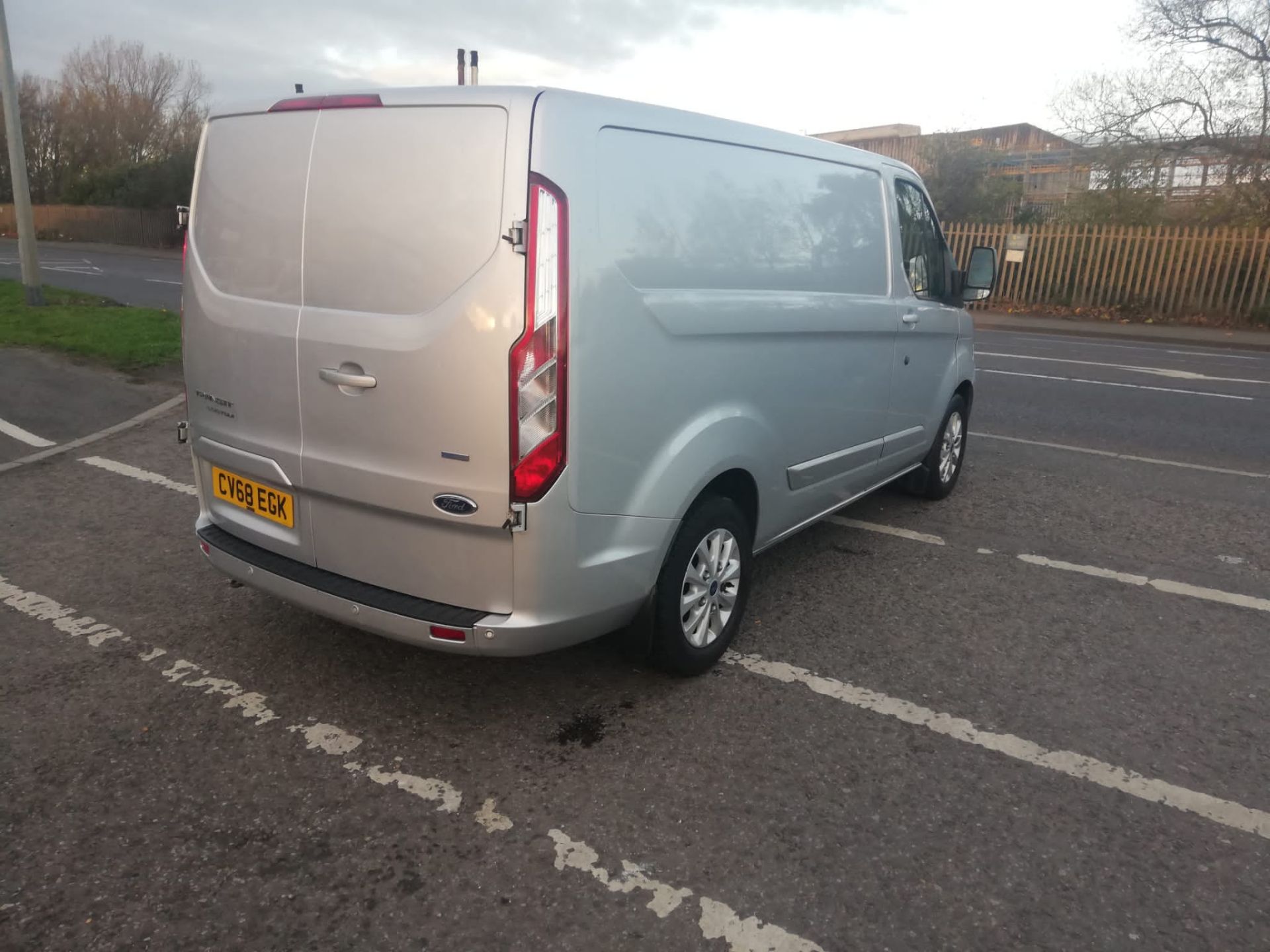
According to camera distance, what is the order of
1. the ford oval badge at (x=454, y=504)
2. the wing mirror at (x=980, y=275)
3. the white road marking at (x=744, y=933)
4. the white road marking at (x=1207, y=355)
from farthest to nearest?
1. the white road marking at (x=1207, y=355)
2. the wing mirror at (x=980, y=275)
3. the ford oval badge at (x=454, y=504)
4. the white road marking at (x=744, y=933)

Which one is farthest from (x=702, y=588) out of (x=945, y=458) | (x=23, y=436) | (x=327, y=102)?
(x=23, y=436)

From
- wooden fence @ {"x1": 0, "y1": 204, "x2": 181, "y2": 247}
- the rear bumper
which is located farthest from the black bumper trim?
wooden fence @ {"x1": 0, "y1": 204, "x2": 181, "y2": 247}

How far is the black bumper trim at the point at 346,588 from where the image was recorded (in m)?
2.99

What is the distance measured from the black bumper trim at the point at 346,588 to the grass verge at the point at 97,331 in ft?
23.2

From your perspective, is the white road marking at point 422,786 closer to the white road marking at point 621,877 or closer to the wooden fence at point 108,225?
the white road marking at point 621,877

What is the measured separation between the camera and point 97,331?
445 inches

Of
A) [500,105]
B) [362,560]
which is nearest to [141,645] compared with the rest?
[362,560]

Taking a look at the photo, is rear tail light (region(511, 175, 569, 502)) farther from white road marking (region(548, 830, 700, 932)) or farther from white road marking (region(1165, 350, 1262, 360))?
white road marking (region(1165, 350, 1262, 360))

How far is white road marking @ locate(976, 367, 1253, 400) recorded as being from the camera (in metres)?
10.7

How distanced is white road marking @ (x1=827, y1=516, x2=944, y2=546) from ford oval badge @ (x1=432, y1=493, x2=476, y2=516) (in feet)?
10.9

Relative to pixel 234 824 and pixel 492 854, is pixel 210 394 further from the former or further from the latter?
pixel 492 854

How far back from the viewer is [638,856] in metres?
2.68

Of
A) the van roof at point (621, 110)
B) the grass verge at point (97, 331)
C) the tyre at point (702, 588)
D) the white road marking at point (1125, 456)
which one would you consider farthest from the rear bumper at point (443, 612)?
the grass verge at point (97, 331)

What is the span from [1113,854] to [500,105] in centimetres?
274
